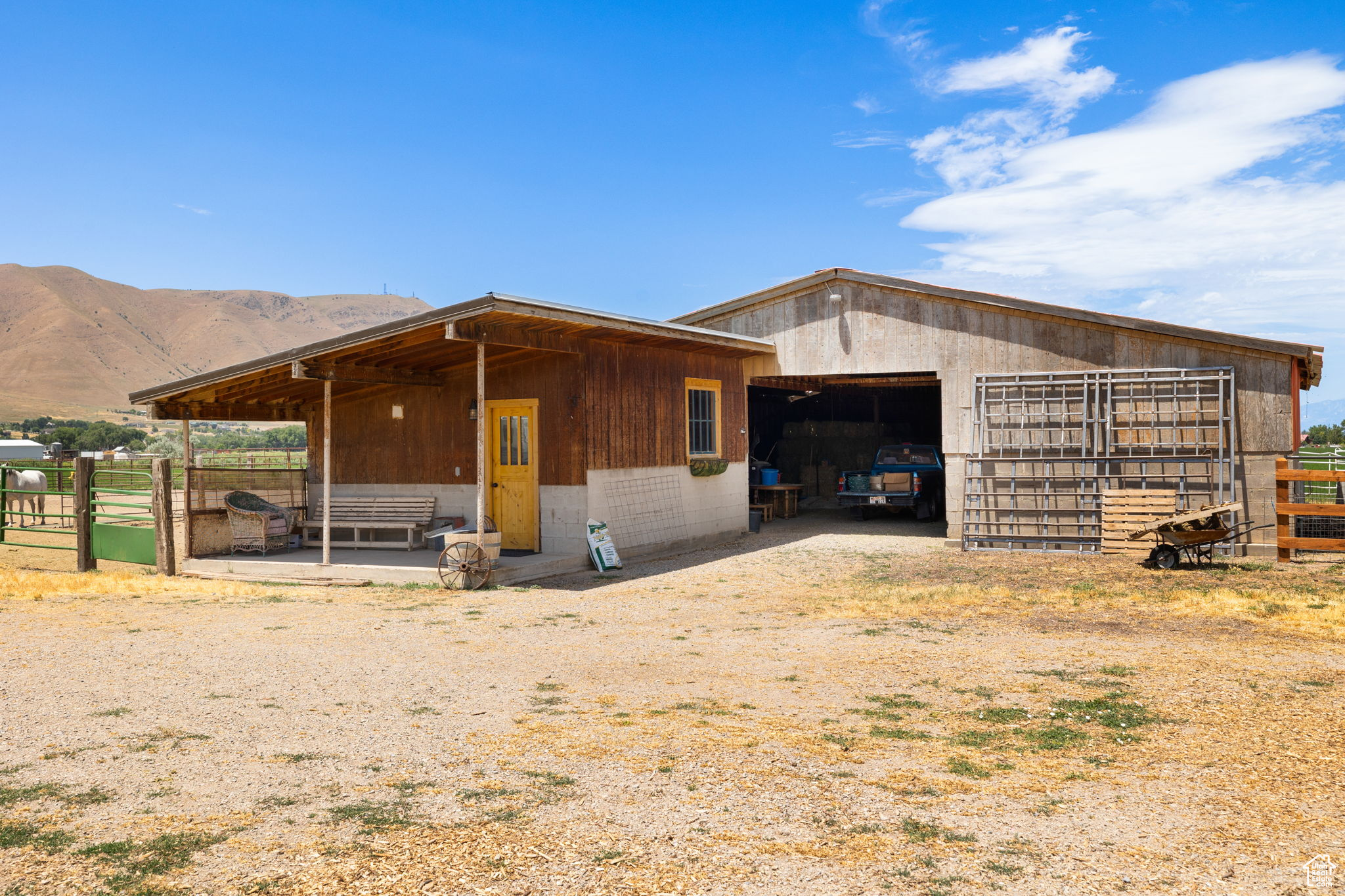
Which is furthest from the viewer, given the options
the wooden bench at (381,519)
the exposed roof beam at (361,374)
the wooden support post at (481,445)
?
the wooden bench at (381,519)

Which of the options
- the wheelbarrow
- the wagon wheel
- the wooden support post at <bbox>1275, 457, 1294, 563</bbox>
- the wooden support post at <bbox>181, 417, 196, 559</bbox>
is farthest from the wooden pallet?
the wooden support post at <bbox>181, 417, 196, 559</bbox>

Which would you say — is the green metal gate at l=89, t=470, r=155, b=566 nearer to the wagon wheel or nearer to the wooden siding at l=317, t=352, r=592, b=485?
the wooden siding at l=317, t=352, r=592, b=485

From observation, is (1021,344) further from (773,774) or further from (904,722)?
(773,774)

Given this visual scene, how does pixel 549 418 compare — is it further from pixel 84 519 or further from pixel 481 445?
pixel 84 519

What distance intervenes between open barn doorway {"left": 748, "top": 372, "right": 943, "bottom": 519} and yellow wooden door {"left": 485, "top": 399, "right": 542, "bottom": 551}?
11404mm

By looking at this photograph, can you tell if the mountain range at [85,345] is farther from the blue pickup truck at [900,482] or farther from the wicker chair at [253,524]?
the blue pickup truck at [900,482]

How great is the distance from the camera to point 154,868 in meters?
3.73

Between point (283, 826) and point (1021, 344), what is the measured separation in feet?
45.8

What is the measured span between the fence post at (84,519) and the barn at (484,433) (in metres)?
1.40

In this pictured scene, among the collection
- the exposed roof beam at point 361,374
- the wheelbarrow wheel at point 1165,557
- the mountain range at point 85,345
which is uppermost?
the mountain range at point 85,345

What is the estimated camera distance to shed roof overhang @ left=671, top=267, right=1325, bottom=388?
544 inches

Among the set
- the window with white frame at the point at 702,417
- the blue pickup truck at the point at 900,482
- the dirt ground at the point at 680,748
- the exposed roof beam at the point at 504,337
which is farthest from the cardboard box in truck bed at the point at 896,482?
the dirt ground at the point at 680,748

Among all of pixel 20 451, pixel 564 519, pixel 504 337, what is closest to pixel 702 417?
pixel 564 519

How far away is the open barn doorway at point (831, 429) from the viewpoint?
2503cm
